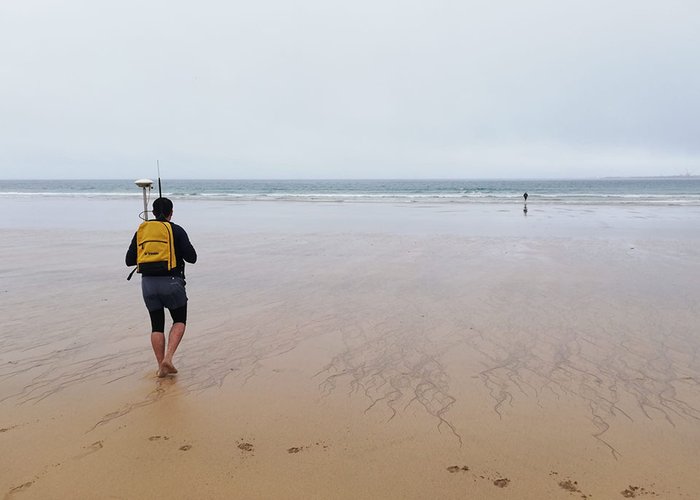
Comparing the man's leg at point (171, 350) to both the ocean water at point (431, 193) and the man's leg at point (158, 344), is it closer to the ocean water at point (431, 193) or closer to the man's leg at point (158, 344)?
the man's leg at point (158, 344)

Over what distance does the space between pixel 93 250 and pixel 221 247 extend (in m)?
3.17

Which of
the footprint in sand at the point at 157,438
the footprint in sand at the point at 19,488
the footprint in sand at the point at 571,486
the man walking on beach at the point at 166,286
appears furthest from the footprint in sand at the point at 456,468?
the man walking on beach at the point at 166,286

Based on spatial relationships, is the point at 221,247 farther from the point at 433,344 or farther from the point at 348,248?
the point at 433,344

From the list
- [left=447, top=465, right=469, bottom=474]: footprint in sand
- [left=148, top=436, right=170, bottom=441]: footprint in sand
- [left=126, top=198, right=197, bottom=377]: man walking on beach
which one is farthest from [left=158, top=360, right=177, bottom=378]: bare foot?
[left=447, top=465, right=469, bottom=474]: footprint in sand

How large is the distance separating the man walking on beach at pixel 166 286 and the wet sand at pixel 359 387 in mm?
332

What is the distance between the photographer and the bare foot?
4887 millimetres

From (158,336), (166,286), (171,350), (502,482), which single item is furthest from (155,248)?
(502,482)

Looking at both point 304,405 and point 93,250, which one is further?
point 93,250

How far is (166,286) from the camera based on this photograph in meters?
4.79

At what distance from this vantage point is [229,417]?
416 cm

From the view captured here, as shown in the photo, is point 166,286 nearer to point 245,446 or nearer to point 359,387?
point 245,446

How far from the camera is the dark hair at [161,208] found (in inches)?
185

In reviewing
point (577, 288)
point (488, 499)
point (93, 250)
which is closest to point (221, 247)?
point (93, 250)

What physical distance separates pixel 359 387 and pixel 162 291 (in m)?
2.00
